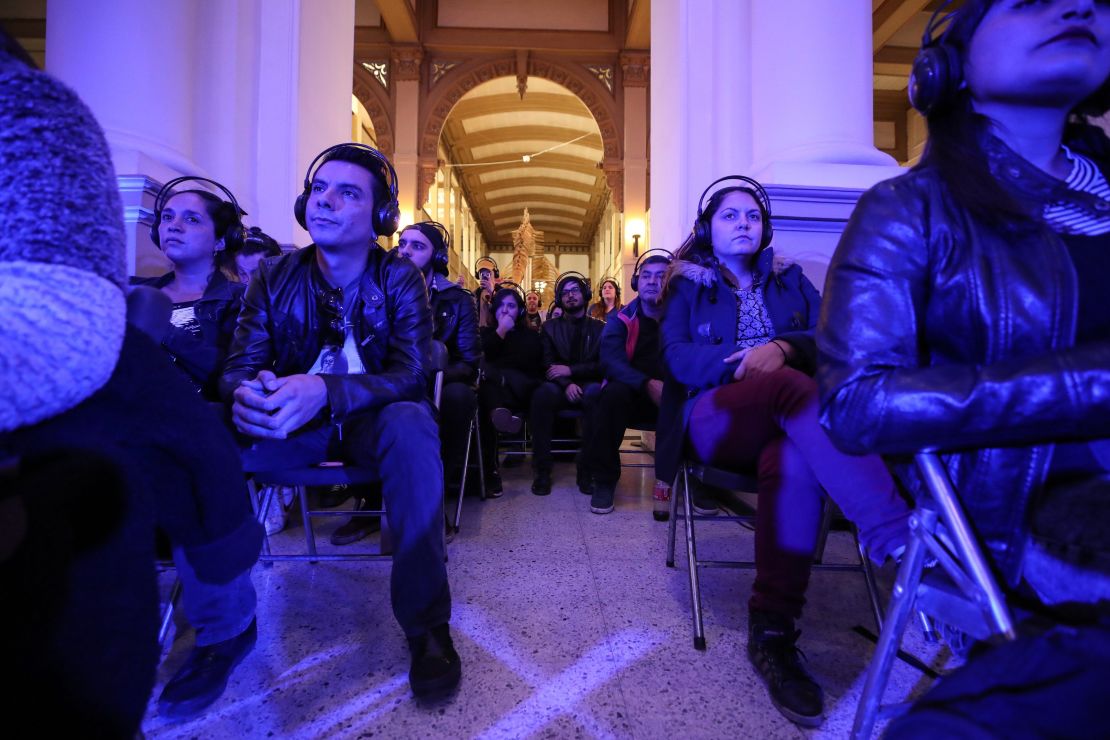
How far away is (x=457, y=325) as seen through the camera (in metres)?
3.34

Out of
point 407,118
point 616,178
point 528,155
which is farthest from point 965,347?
point 528,155

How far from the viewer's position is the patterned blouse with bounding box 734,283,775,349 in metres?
1.97

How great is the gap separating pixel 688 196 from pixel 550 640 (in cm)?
328

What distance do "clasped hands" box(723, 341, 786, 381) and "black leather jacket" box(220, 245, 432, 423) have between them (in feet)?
3.29

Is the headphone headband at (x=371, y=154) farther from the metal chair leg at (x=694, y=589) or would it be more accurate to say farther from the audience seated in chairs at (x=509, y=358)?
the audience seated in chairs at (x=509, y=358)

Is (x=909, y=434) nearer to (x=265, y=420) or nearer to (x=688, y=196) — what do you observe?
(x=265, y=420)

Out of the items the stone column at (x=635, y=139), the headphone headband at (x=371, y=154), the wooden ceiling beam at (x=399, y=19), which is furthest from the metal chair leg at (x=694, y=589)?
the wooden ceiling beam at (x=399, y=19)

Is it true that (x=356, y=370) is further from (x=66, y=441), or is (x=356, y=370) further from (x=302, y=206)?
(x=66, y=441)

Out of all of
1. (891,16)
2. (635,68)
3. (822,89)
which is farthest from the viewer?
(635,68)

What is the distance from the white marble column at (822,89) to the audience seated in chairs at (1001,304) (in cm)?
215

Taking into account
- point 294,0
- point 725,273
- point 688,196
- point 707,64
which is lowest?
point 725,273

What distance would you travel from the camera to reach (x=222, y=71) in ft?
11.5

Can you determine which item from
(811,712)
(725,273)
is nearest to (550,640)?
(811,712)

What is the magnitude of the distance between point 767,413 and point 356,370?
1.26 m
